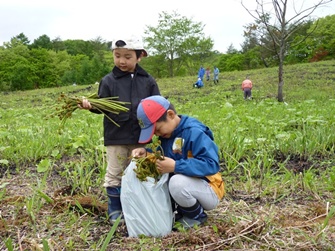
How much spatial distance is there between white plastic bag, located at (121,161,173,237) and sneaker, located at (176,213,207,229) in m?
0.11

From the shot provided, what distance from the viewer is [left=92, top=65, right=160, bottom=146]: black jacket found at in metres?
2.41

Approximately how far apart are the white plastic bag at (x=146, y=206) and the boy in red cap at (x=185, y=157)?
7cm

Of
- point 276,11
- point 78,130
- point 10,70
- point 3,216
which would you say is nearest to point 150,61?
point 10,70

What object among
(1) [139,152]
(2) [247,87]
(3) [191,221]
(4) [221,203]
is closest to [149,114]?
(1) [139,152]

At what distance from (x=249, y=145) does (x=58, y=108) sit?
2.09 m

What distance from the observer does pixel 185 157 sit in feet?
7.38

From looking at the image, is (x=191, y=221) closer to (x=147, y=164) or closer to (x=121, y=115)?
(x=147, y=164)

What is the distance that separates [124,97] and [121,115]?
118 millimetres

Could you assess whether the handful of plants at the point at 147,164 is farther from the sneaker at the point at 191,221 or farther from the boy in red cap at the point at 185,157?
the sneaker at the point at 191,221

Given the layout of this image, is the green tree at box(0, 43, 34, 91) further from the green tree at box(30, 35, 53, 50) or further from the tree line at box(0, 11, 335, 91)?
the green tree at box(30, 35, 53, 50)

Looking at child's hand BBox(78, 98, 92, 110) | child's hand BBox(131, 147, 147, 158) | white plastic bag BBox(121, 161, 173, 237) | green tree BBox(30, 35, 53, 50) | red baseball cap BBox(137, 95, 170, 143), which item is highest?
green tree BBox(30, 35, 53, 50)

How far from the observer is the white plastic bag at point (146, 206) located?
7.13 feet

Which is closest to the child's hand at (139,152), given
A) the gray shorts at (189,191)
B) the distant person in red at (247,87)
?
the gray shorts at (189,191)

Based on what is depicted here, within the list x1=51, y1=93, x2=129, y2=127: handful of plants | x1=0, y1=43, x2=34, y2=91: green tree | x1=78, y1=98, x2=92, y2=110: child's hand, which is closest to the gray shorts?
x1=51, y1=93, x2=129, y2=127: handful of plants
